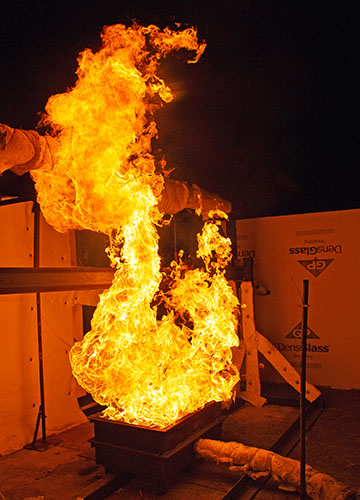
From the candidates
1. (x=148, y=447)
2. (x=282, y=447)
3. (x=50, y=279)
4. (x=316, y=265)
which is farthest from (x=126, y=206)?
(x=316, y=265)

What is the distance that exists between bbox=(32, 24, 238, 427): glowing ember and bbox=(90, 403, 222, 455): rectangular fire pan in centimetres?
17

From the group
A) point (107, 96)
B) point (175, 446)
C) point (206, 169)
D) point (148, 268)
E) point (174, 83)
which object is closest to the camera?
point (175, 446)

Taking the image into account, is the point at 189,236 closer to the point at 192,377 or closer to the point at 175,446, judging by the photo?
the point at 192,377

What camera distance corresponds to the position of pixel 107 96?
5113mm

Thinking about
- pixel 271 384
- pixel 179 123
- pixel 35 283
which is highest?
pixel 179 123

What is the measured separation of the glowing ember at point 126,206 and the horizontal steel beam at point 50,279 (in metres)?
0.30

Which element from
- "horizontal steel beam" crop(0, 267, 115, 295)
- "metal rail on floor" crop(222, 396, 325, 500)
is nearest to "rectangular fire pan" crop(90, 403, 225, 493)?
"metal rail on floor" crop(222, 396, 325, 500)

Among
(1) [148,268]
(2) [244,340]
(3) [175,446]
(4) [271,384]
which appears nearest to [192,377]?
(3) [175,446]

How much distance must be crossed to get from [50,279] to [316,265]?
550cm

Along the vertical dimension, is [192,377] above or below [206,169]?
below

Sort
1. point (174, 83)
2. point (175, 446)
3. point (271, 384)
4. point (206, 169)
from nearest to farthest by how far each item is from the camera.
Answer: point (175, 446)
point (174, 83)
point (271, 384)
point (206, 169)

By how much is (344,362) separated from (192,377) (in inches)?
141

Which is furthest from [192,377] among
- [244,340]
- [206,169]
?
[206,169]

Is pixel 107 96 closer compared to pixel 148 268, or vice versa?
pixel 107 96
